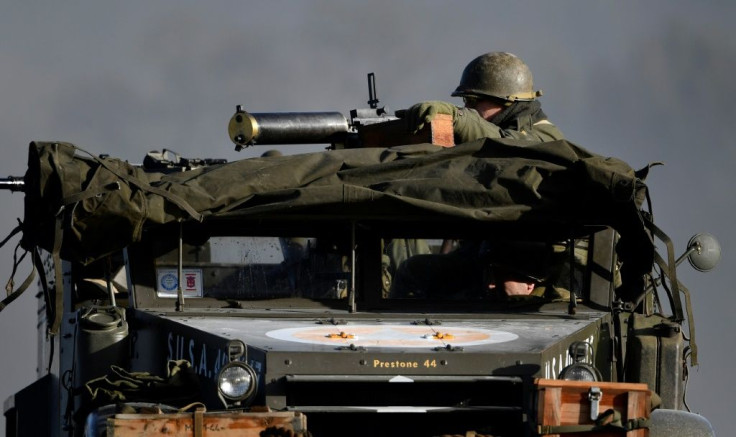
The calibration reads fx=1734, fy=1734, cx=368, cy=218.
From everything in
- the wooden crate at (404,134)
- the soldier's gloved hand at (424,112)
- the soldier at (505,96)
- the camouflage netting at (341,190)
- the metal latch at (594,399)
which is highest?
the soldier at (505,96)

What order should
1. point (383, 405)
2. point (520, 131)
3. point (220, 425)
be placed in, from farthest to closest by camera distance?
point (520, 131) → point (383, 405) → point (220, 425)

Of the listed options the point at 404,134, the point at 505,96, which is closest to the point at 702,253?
the point at 404,134

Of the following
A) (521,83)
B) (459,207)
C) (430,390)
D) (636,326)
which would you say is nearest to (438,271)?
(459,207)

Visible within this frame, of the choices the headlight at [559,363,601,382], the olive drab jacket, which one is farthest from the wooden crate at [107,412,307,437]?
the olive drab jacket

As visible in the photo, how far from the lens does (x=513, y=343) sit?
7.79 m

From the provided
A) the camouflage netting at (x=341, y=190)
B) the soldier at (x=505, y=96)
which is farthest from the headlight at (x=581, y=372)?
the soldier at (x=505, y=96)

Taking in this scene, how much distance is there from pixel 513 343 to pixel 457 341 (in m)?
0.25

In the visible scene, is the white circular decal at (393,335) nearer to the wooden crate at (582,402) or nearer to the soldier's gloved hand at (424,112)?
the wooden crate at (582,402)

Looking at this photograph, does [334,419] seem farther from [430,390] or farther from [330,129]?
[330,129]

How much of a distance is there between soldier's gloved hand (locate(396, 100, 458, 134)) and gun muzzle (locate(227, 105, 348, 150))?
128 cm

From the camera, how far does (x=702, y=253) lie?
30.5 ft

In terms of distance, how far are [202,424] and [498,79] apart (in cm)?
558

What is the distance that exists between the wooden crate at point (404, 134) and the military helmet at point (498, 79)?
140 cm

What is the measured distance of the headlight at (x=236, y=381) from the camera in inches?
286
